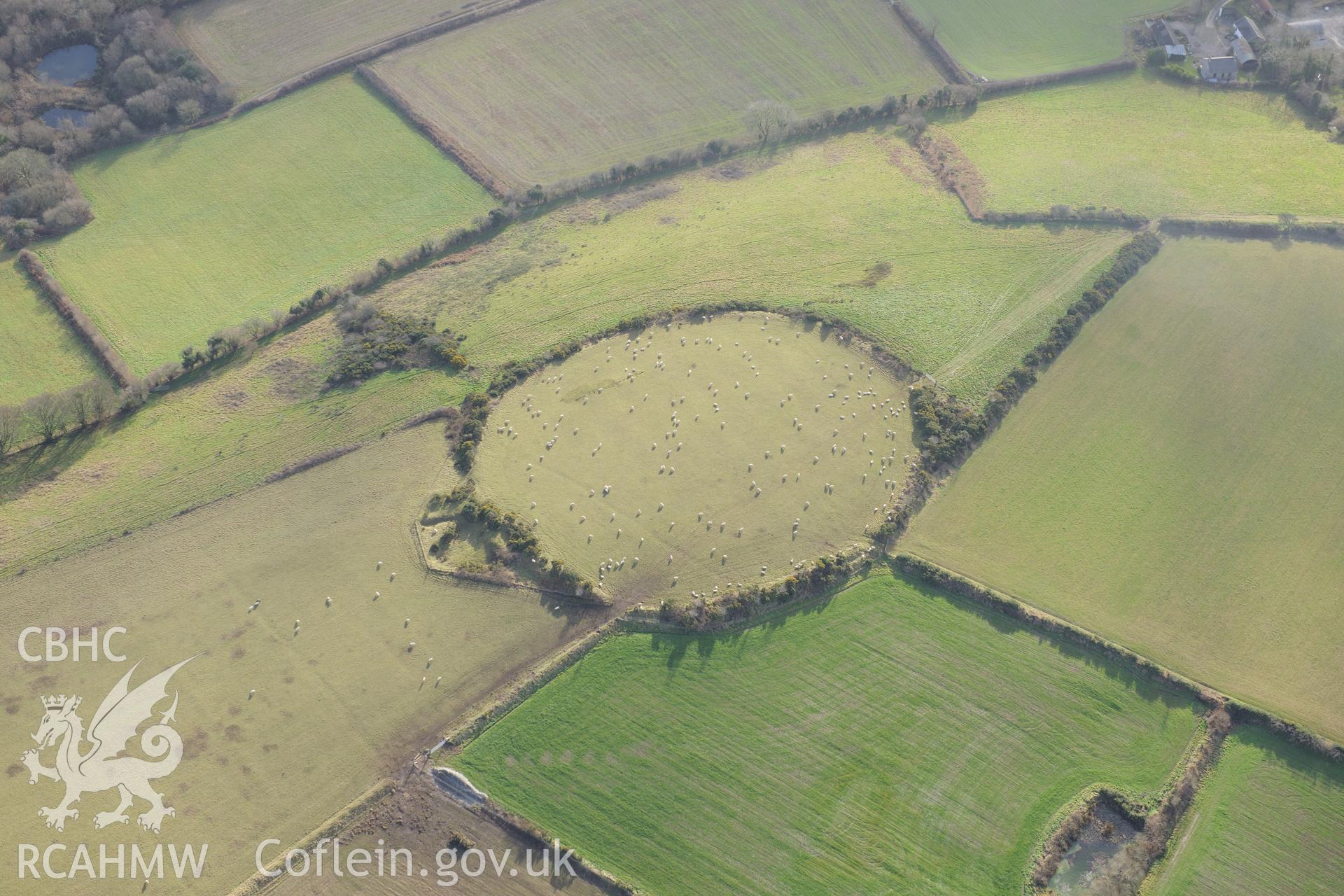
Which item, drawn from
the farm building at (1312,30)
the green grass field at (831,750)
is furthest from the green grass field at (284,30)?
the farm building at (1312,30)

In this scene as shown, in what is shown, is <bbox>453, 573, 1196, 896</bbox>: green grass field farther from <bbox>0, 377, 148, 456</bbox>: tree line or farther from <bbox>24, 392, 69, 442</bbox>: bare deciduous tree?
<bbox>24, 392, 69, 442</bbox>: bare deciduous tree

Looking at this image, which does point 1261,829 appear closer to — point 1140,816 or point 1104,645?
point 1140,816

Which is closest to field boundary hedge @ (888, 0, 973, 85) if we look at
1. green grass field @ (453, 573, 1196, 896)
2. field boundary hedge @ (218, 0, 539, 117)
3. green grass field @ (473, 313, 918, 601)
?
field boundary hedge @ (218, 0, 539, 117)

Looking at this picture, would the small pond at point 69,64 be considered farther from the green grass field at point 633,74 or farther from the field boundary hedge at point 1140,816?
the field boundary hedge at point 1140,816

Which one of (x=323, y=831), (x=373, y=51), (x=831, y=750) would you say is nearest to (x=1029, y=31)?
(x=373, y=51)

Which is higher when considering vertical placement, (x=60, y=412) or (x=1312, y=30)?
(x=1312, y=30)

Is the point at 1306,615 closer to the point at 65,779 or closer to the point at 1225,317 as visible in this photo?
the point at 1225,317
